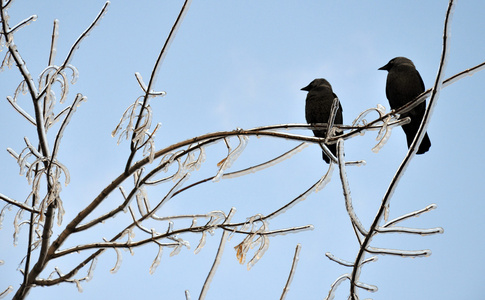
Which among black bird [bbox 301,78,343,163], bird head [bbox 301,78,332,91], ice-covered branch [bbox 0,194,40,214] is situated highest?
bird head [bbox 301,78,332,91]

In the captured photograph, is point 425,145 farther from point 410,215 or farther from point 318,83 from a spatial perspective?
point 410,215

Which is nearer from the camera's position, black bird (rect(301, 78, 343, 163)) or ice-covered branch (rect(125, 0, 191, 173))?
ice-covered branch (rect(125, 0, 191, 173))

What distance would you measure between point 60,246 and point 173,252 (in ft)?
1.29

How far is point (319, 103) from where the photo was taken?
5094 millimetres

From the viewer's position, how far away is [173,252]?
5.74ft

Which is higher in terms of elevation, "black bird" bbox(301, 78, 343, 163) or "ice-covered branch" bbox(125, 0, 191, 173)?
"black bird" bbox(301, 78, 343, 163)

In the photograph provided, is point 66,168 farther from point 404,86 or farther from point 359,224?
point 404,86

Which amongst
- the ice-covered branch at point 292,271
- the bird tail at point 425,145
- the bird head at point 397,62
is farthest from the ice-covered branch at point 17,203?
the bird head at point 397,62

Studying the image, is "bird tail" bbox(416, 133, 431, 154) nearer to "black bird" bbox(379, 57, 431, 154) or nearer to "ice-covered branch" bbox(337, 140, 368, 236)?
"black bird" bbox(379, 57, 431, 154)

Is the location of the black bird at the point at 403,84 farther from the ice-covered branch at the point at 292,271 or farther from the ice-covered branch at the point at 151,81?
the ice-covered branch at the point at 151,81

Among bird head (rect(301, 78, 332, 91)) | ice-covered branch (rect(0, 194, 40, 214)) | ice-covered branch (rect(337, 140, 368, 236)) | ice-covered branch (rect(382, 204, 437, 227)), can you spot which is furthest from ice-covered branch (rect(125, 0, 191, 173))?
bird head (rect(301, 78, 332, 91))

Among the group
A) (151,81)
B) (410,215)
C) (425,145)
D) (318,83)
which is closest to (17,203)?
(151,81)

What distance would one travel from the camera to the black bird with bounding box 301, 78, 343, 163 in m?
5.02

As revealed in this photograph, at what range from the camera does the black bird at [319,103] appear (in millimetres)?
5020
